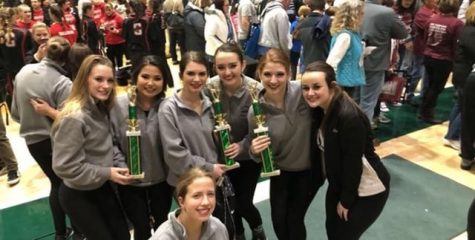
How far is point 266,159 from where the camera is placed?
2494mm

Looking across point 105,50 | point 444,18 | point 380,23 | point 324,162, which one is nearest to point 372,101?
point 380,23

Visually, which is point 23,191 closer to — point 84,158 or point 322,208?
point 84,158

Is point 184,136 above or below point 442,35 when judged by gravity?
above

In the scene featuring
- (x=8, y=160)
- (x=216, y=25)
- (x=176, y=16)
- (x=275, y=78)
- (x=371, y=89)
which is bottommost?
(x=8, y=160)

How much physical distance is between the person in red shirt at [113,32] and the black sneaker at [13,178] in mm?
3291

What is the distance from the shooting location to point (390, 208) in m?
3.75

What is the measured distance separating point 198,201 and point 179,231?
16cm

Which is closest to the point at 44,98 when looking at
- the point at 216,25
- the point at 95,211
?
the point at 95,211

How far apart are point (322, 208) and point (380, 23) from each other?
196 centimetres

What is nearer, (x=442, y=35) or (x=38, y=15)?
(x=442, y=35)

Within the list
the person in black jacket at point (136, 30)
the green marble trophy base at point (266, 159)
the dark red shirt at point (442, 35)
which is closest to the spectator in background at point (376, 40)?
the dark red shirt at point (442, 35)

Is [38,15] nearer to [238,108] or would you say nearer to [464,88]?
[238,108]

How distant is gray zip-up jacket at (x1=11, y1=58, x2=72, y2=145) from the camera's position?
2.98 metres

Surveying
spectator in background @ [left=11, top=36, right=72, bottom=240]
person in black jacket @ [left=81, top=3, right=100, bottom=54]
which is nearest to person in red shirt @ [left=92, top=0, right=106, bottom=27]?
person in black jacket @ [left=81, top=3, right=100, bottom=54]
